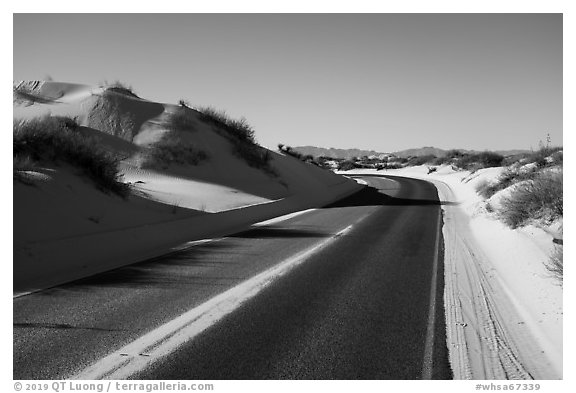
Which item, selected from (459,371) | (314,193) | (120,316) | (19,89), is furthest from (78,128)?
(459,371)

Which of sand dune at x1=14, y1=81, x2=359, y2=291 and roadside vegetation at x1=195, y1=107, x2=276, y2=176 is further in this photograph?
roadside vegetation at x1=195, y1=107, x2=276, y2=176

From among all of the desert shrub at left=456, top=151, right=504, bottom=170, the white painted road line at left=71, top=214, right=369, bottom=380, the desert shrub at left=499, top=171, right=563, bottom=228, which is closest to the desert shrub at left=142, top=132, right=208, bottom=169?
the desert shrub at left=499, top=171, right=563, bottom=228

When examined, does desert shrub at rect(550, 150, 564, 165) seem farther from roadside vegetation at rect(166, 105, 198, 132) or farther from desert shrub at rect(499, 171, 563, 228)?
roadside vegetation at rect(166, 105, 198, 132)

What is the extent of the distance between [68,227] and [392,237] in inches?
320

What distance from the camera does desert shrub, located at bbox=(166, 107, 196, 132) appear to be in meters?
28.5

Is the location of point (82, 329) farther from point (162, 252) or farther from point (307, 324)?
point (162, 252)

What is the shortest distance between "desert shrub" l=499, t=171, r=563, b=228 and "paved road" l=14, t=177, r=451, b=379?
326 cm

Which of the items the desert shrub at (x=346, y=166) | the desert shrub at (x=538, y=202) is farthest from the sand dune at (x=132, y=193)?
the desert shrub at (x=346, y=166)

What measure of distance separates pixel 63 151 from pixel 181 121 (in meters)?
15.8

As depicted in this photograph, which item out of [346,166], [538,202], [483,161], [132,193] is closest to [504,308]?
[538,202]

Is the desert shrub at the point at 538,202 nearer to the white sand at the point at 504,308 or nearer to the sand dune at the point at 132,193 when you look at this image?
the white sand at the point at 504,308

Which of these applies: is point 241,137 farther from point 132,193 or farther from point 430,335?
point 430,335

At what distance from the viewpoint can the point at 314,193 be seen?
2742 cm
